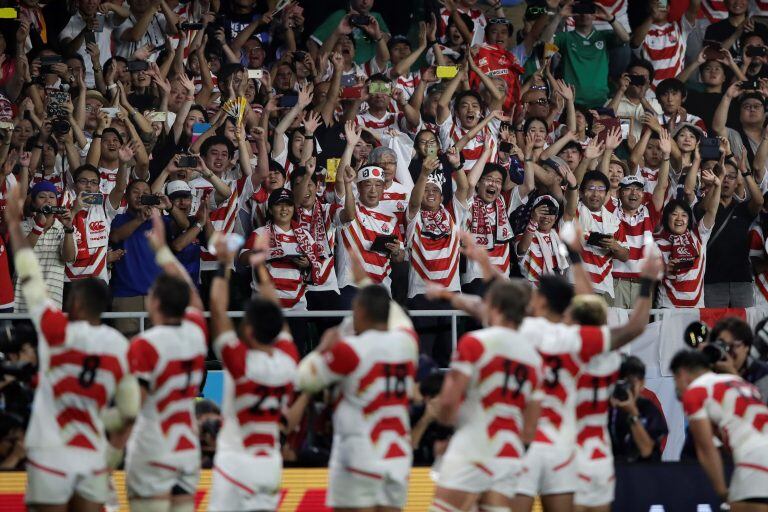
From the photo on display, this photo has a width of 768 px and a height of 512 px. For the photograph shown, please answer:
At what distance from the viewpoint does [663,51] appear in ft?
63.8

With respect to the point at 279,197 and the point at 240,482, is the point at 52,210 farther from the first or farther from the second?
the point at 240,482

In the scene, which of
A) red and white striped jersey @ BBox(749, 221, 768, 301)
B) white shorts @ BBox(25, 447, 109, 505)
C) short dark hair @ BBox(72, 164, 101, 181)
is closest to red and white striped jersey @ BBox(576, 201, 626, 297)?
red and white striped jersey @ BBox(749, 221, 768, 301)

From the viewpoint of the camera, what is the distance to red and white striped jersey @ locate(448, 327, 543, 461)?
955 cm

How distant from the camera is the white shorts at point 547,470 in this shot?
→ 33.2ft

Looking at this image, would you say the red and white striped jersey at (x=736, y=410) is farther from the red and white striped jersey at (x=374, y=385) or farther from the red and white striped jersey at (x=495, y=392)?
the red and white striped jersey at (x=374, y=385)

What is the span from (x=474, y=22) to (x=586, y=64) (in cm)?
150

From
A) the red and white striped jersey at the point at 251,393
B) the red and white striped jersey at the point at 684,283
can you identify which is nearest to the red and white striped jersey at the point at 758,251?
the red and white striped jersey at the point at 684,283

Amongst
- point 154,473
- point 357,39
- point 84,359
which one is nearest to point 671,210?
point 357,39

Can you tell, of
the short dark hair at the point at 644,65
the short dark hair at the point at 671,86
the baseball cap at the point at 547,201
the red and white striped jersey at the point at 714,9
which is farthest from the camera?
the red and white striped jersey at the point at 714,9

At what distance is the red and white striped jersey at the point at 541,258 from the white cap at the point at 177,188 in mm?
3509

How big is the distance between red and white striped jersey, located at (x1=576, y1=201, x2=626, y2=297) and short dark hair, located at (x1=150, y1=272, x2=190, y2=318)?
22.8 feet

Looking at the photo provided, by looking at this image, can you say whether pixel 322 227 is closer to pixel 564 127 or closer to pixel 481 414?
pixel 564 127

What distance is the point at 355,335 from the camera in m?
9.80

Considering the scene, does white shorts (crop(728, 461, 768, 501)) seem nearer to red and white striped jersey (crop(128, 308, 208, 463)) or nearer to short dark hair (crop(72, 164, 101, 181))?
red and white striped jersey (crop(128, 308, 208, 463))
